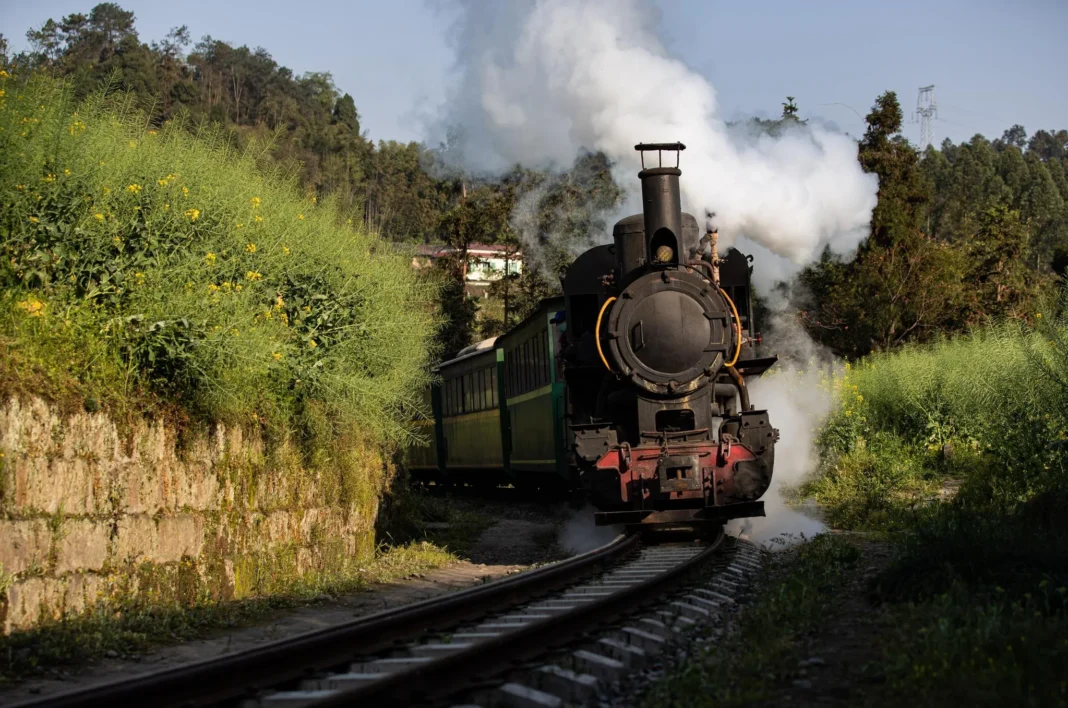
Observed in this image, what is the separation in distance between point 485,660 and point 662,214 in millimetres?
7076

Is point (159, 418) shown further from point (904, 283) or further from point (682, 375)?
point (904, 283)

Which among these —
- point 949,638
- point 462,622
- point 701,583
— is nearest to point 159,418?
point 462,622

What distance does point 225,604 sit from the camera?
29.6 ft

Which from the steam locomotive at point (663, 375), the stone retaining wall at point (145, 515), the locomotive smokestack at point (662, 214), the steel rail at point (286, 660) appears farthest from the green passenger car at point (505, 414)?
the steel rail at point (286, 660)

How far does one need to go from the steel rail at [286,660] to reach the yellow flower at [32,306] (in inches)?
143

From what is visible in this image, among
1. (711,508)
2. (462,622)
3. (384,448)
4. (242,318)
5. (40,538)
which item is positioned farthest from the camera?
(384,448)

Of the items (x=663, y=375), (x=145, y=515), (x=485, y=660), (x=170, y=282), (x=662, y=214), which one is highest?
(x=662, y=214)

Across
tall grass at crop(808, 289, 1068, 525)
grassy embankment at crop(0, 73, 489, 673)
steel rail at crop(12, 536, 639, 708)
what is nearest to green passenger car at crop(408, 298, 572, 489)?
grassy embankment at crop(0, 73, 489, 673)

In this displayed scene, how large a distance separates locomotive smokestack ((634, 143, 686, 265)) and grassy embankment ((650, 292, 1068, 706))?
3.38m

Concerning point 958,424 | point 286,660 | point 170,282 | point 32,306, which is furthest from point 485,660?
point 958,424

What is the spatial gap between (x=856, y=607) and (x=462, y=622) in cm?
253

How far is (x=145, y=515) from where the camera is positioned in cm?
861

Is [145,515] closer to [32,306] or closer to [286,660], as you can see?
[32,306]

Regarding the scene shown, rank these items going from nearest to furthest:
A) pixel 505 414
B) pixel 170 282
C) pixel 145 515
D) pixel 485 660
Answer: pixel 485 660
pixel 145 515
pixel 170 282
pixel 505 414
